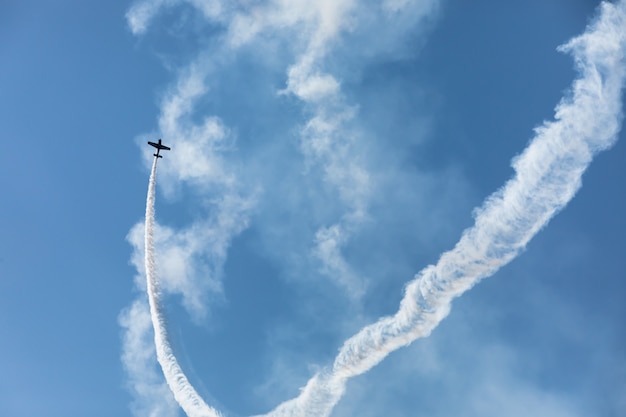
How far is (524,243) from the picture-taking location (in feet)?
158

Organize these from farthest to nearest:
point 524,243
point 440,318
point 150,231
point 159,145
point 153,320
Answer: point 159,145
point 150,231
point 153,320
point 440,318
point 524,243

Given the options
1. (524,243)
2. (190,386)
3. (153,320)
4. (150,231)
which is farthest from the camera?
(150,231)

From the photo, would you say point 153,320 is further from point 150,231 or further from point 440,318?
point 440,318

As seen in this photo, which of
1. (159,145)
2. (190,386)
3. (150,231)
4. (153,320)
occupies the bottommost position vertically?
(190,386)

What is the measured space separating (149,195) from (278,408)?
34.6 m

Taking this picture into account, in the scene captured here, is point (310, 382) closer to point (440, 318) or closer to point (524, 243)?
point (440, 318)

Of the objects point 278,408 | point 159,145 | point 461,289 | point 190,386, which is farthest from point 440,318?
point 159,145

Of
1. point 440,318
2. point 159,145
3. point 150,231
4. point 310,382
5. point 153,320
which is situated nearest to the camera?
point 440,318

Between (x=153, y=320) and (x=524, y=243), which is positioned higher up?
(x=153, y=320)

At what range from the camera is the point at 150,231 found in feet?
241

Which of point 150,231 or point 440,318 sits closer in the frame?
point 440,318

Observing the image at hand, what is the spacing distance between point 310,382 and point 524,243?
2633 cm

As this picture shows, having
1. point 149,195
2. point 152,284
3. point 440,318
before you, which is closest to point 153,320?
point 152,284

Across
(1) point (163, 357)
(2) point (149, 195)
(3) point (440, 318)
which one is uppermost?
(2) point (149, 195)
